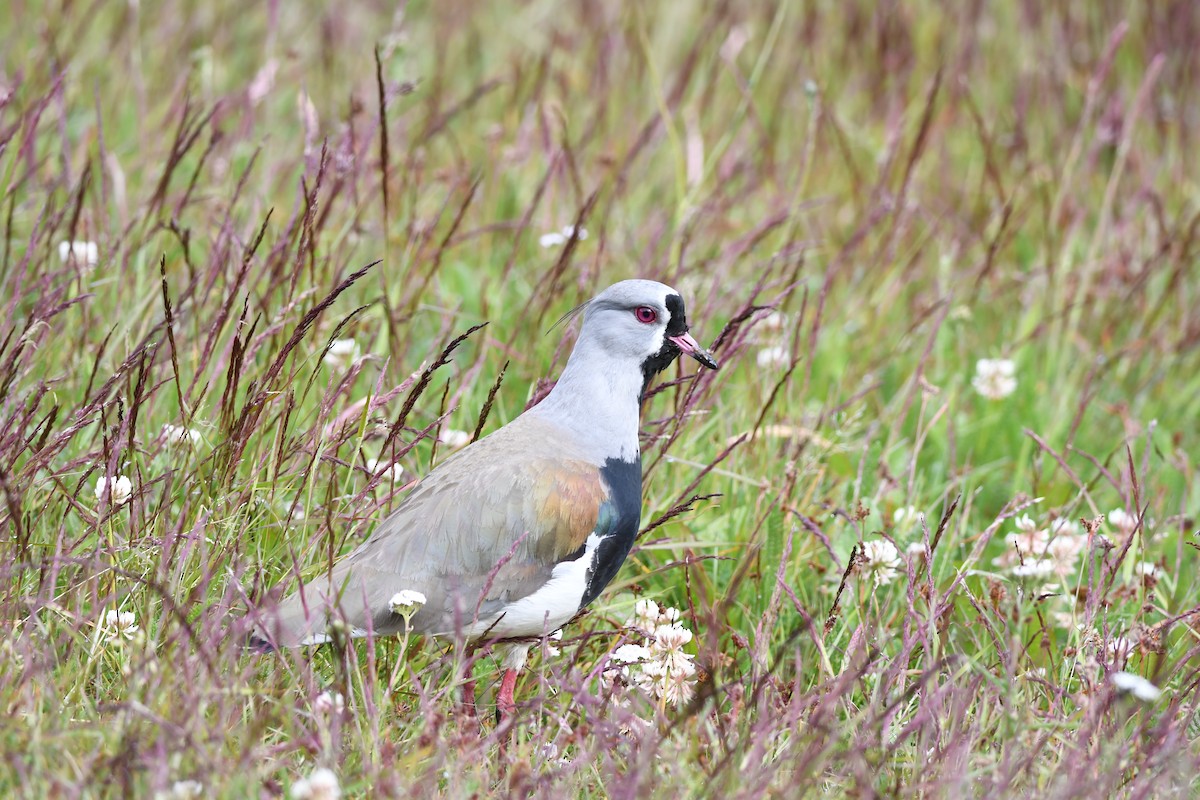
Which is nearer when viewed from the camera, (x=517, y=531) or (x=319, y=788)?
(x=319, y=788)

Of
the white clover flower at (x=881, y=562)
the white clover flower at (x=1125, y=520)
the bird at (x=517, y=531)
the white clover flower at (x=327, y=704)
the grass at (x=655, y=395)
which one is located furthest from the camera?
the white clover flower at (x=1125, y=520)

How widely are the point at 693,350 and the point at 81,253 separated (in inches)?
83.4

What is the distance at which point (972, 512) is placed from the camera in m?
4.93

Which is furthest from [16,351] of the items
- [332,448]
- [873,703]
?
[873,703]

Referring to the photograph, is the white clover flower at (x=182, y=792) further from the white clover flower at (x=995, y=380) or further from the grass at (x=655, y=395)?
the white clover flower at (x=995, y=380)

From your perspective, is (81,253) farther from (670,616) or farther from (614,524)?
(670,616)

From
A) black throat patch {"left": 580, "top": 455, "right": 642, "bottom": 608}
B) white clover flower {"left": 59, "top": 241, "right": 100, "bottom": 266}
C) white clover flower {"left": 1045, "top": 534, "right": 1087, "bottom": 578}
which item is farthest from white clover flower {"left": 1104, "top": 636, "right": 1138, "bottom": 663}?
white clover flower {"left": 59, "top": 241, "right": 100, "bottom": 266}

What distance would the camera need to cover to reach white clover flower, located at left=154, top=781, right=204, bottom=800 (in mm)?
2615

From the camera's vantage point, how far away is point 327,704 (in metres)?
3.00

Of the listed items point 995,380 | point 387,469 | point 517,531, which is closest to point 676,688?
point 517,531

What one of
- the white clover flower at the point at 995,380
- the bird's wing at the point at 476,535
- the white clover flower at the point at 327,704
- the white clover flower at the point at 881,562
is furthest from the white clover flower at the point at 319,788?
the white clover flower at the point at 995,380

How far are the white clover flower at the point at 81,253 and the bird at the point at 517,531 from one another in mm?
1415

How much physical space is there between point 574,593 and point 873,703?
806mm

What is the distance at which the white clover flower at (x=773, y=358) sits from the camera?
4.97 meters
